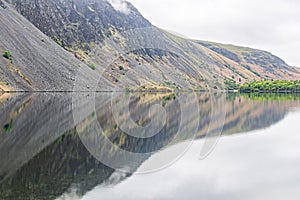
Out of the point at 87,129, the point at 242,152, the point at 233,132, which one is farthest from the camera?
the point at 233,132

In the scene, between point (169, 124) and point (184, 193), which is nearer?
point (184, 193)

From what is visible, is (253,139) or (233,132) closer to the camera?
(253,139)

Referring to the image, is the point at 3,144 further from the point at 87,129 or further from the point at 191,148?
the point at 191,148

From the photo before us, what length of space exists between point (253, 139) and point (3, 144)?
23530 mm

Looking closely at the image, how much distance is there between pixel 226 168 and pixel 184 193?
6942mm

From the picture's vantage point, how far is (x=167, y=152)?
29.1 m

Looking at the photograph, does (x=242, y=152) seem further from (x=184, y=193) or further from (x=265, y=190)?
(x=184, y=193)

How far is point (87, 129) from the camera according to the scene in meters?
37.3

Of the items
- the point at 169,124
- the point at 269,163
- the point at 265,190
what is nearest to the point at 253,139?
the point at 169,124

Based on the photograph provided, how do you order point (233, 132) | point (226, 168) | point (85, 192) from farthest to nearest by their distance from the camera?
point (233, 132), point (226, 168), point (85, 192)

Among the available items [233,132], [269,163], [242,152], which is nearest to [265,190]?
[269,163]

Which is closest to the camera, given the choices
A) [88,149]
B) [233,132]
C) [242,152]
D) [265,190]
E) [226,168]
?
[265,190]

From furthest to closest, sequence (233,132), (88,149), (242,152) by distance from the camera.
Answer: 1. (233,132)
2. (242,152)
3. (88,149)

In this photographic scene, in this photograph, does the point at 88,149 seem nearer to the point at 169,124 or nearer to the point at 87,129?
the point at 87,129
